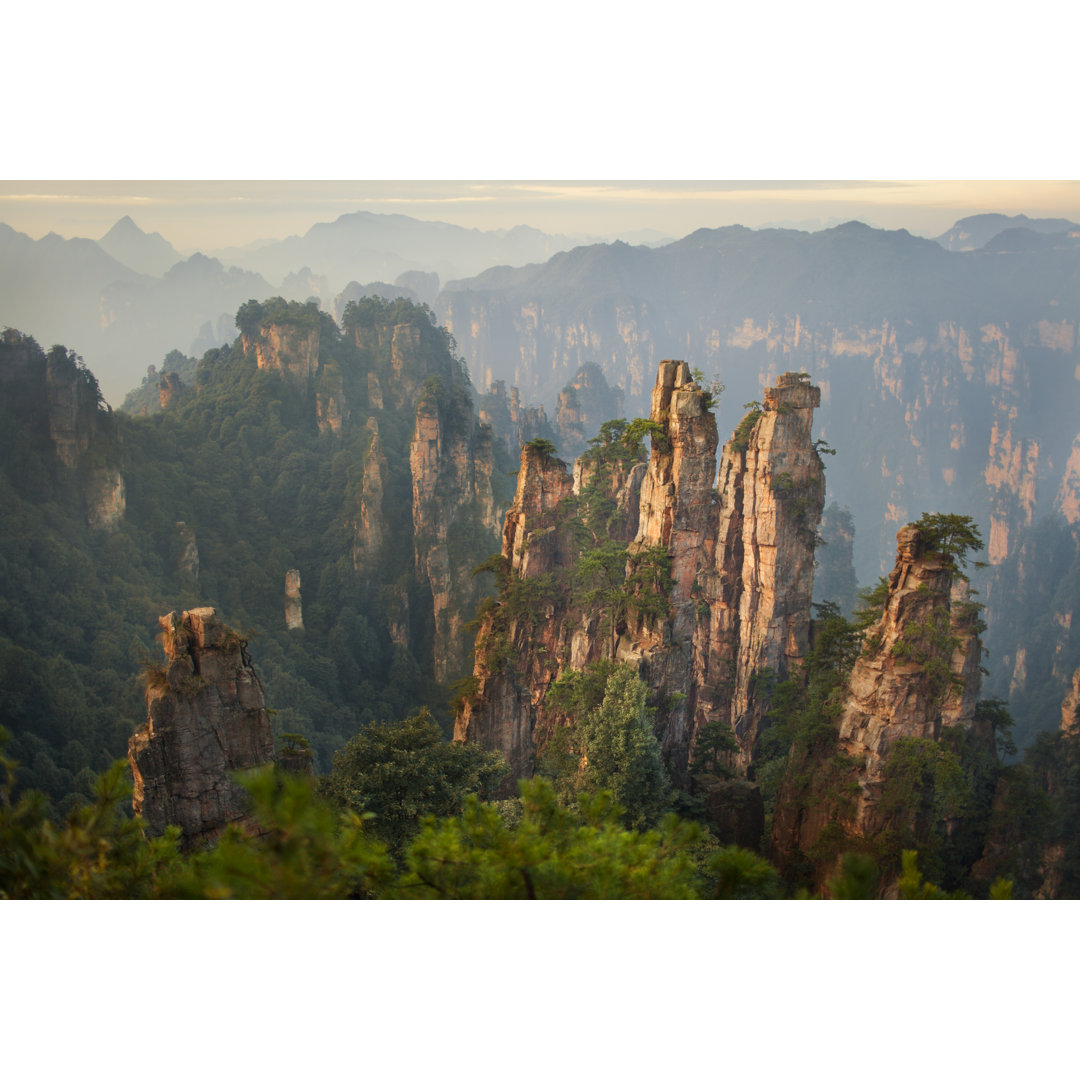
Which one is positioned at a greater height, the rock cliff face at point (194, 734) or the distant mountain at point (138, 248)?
the distant mountain at point (138, 248)

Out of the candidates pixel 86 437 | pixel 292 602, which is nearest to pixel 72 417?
pixel 86 437

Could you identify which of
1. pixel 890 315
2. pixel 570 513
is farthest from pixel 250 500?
pixel 890 315

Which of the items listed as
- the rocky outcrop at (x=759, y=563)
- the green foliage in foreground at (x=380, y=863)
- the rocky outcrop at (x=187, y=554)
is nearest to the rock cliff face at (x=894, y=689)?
the green foliage in foreground at (x=380, y=863)

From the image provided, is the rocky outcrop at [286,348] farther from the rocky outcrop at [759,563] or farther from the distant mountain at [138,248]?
the rocky outcrop at [759,563]

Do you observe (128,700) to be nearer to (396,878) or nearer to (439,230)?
(439,230)

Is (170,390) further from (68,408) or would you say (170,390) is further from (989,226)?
(989,226)

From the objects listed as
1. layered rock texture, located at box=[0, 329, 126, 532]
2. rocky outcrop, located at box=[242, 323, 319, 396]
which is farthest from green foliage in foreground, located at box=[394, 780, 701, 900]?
rocky outcrop, located at box=[242, 323, 319, 396]

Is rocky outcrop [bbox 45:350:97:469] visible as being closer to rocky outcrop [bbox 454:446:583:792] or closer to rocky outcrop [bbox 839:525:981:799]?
rocky outcrop [bbox 454:446:583:792]
